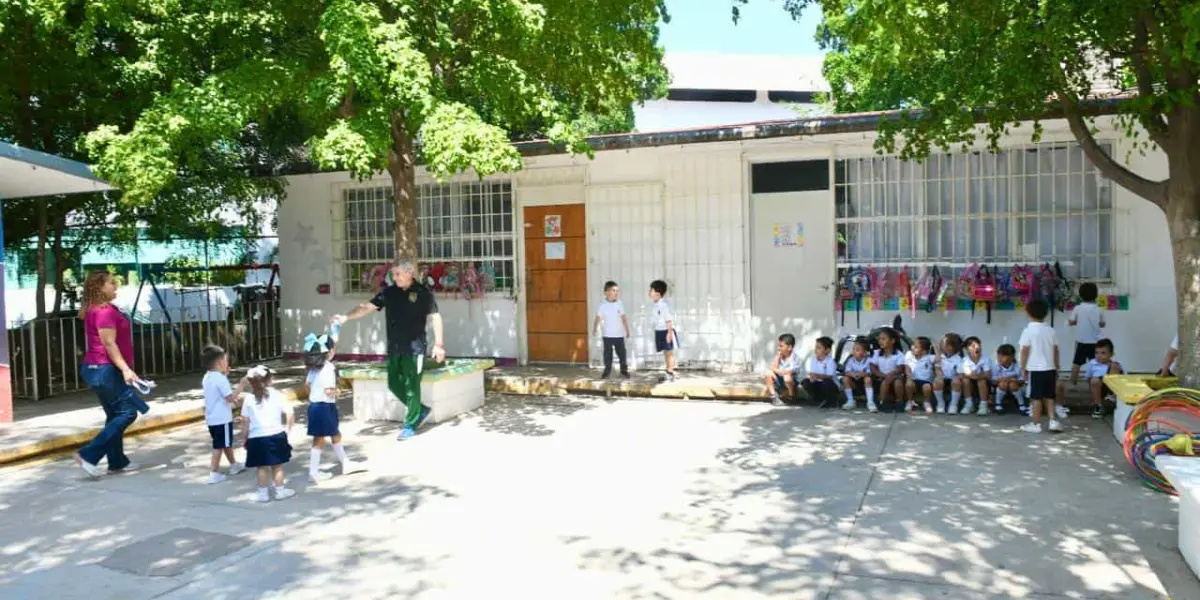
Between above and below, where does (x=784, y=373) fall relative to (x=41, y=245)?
below

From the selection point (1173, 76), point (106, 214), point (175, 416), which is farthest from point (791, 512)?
point (106, 214)

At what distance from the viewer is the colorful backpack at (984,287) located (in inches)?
401

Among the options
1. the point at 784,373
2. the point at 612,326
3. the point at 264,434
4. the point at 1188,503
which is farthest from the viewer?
the point at 612,326

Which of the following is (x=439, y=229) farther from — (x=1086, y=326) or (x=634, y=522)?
(x=1086, y=326)

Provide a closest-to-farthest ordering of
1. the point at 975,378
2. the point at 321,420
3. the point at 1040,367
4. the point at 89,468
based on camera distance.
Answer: the point at 321,420 → the point at 89,468 → the point at 1040,367 → the point at 975,378

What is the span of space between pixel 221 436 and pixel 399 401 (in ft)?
7.98

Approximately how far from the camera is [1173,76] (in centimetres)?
705

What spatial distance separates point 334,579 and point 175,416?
565 cm

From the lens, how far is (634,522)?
5.96m

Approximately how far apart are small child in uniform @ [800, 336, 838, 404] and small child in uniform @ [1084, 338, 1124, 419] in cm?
246

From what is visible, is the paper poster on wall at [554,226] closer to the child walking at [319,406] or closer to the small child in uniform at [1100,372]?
the child walking at [319,406]

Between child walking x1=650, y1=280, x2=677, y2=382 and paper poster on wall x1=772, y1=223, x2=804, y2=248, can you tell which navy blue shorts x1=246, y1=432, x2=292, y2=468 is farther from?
paper poster on wall x1=772, y1=223, x2=804, y2=248

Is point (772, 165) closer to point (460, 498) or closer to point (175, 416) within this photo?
point (460, 498)

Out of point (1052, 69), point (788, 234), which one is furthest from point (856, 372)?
point (1052, 69)
